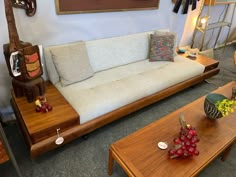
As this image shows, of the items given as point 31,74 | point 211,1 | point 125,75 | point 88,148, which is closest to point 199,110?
point 125,75

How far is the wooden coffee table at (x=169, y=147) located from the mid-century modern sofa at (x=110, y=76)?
0.46 meters

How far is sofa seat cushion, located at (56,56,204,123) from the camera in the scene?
1.70 meters

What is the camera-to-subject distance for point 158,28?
9.55 feet

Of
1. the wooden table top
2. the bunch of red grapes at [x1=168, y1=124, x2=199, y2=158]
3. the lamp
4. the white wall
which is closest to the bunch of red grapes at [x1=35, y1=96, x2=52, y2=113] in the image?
the wooden table top

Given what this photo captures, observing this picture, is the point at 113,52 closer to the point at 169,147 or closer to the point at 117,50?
the point at 117,50

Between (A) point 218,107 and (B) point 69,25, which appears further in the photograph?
(B) point 69,25

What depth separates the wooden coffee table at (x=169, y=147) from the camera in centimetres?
116

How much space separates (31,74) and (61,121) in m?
0.47

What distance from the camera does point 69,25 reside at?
200 centimetres

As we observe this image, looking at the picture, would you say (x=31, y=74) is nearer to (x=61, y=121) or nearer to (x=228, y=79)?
(x=61, y=121)

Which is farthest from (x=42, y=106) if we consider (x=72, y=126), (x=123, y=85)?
(x=123, y=85)

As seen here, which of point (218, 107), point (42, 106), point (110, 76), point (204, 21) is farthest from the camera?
point (204, 21)

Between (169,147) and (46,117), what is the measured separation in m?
1.00

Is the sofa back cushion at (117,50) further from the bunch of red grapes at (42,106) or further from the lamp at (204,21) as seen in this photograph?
the lamp at (204,21)
